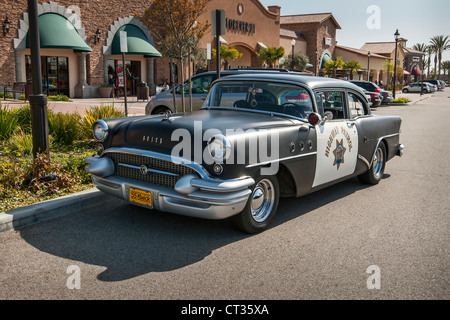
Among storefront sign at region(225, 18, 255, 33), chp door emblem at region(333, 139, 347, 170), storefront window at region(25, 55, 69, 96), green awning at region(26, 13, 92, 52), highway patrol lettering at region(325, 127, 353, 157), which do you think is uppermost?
storefront sign at region(225, 18, 255, 33)

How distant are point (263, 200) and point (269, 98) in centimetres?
143

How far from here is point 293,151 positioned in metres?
4.97

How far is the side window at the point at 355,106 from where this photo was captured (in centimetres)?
642

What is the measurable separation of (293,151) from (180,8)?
27.0 ft

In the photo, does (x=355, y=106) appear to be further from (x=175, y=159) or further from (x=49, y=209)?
(x=49, y=209)

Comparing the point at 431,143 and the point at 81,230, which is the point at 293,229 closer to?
the point at 81,230

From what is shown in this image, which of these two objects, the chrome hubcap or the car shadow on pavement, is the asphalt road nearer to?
the car shadow on pavement

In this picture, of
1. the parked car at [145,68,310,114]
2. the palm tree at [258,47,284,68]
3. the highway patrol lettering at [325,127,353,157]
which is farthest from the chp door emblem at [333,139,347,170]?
the palm tree at [258,47,284,68]

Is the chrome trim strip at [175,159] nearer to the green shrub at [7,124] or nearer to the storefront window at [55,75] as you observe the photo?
the green shrub at [7,124]

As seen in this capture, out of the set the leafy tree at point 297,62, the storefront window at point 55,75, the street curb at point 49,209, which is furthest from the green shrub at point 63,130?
the leafy tree at point 297,62

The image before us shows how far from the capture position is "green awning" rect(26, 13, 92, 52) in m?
23.3

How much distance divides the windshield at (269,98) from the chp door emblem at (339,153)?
2.17ft

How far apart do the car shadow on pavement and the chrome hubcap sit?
261 mm

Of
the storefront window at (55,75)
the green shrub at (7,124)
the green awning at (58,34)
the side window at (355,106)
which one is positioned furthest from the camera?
the storefront window at (55,75)
